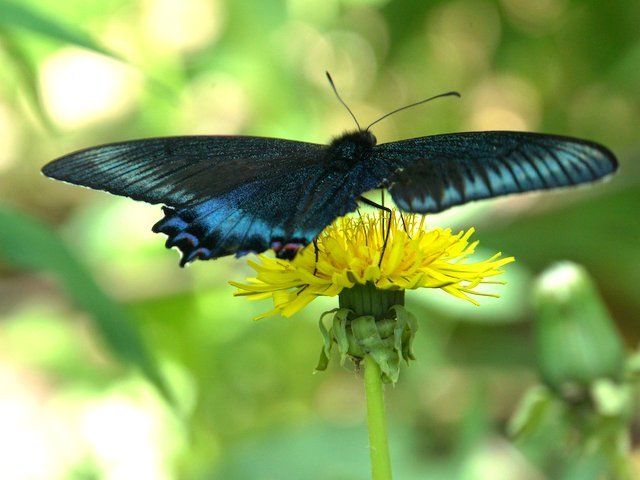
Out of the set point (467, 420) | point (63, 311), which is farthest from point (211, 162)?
point (63, 311)

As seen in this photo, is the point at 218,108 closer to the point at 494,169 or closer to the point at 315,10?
the point at 315,10

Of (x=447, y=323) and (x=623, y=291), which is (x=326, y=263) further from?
(x=623, y=291)

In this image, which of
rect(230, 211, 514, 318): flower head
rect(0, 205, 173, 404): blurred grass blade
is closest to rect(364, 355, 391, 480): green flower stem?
rect(230, 211, 514, 318): flower head

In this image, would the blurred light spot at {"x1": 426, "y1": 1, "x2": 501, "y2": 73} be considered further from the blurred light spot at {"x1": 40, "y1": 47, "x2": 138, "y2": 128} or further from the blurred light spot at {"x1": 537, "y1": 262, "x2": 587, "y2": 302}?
the blurred light spot at {"x1": 537, "y1": 262, "x2": 587, "y2": 302}

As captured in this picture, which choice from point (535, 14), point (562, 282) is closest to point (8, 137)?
point (535, 14)

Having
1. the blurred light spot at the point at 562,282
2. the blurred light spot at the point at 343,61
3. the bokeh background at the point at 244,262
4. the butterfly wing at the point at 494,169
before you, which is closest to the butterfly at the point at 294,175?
the butterfly wing at the point at 494,169
